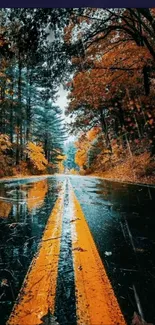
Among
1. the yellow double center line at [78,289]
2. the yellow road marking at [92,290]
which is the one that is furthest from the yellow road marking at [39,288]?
the yellow road marking at [92,290]

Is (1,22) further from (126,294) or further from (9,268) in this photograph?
(126,294)

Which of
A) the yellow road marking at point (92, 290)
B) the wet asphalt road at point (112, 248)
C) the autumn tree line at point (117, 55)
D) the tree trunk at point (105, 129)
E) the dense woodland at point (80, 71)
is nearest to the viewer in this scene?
the yellow road marking at point (92, 290)

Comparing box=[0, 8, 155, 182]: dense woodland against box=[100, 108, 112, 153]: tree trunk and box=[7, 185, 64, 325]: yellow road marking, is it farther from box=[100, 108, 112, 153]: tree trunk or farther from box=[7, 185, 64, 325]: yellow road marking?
box=[7, 185, 64, 325]: yellow road marking

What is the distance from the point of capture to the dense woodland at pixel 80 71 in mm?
5617

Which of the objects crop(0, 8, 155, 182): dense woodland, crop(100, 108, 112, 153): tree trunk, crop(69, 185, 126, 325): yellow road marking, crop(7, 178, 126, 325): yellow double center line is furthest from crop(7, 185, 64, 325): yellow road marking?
crop(100, 108, 112, 153): tree trunk

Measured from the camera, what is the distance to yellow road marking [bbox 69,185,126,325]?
126 cm

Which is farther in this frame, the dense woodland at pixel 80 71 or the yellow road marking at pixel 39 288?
the dense woodland at pixel 80 71

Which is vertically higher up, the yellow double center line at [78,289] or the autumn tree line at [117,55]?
the autumn tree line at [117,55]

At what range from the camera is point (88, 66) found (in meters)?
9.59

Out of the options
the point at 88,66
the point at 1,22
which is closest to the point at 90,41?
the point at 88,66

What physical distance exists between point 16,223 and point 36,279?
63.7 inches

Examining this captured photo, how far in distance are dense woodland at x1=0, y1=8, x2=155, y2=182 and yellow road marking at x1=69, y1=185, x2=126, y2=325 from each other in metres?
2.81

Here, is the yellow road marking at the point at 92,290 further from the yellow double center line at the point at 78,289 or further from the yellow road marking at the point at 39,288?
the yellow road marking at the point at 39,288

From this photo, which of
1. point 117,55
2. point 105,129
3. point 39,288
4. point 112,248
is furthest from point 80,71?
point 105,129
